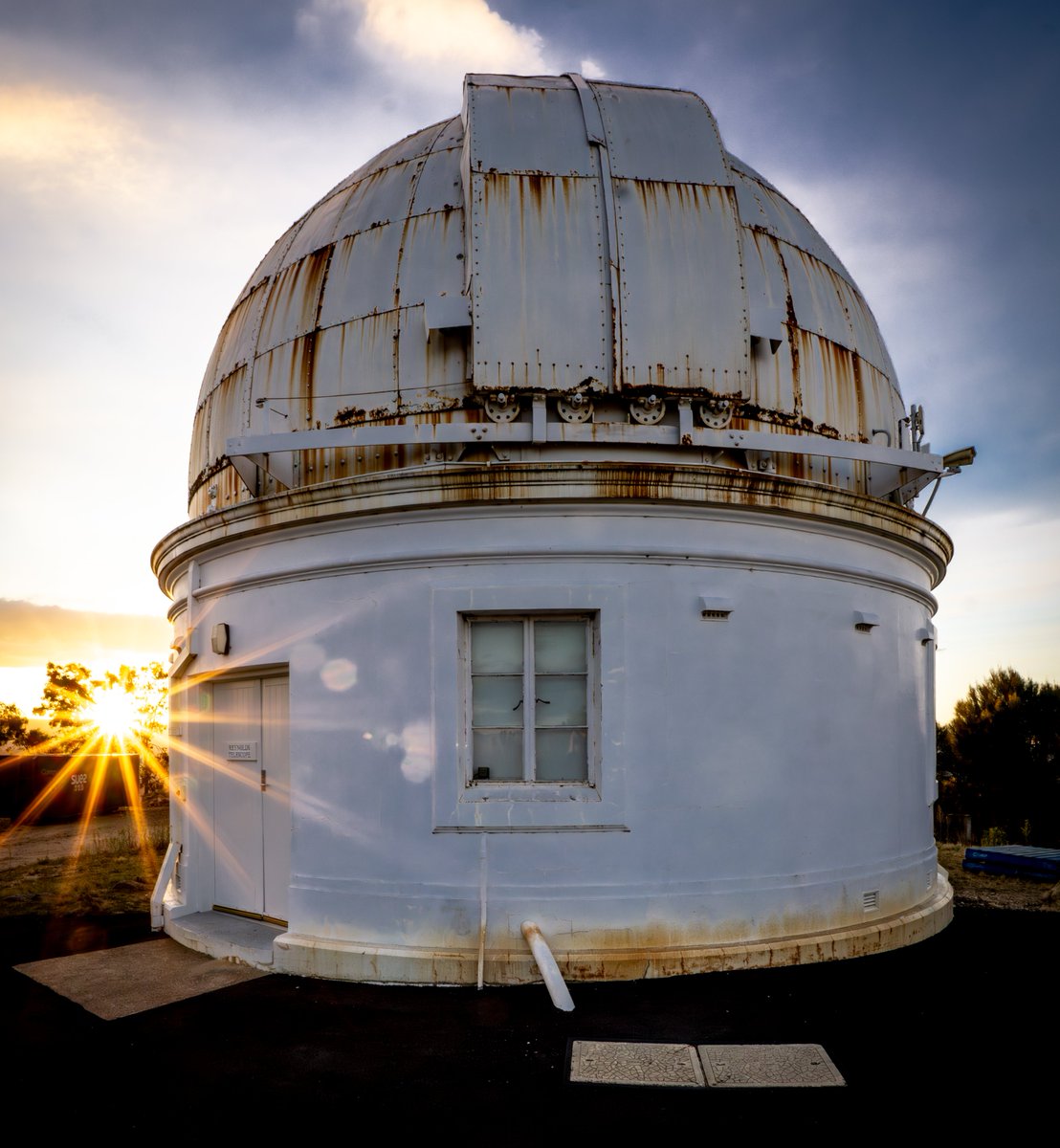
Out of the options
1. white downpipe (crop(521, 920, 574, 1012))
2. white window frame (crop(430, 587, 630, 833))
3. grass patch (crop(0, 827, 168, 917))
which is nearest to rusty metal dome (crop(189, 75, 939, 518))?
white window frame (crop(430, 587, 630, 833))

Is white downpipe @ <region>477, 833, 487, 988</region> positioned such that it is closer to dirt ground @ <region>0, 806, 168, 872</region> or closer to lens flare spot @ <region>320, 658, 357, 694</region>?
lens flare spot @ <region>320, 658, 357, 694</region>

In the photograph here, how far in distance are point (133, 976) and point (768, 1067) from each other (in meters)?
5.00

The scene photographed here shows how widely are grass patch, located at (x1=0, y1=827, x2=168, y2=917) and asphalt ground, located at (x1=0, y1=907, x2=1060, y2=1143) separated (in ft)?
9.76

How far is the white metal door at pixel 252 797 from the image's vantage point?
8.02 m

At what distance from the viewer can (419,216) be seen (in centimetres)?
840

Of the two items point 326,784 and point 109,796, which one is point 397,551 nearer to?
point 326,784

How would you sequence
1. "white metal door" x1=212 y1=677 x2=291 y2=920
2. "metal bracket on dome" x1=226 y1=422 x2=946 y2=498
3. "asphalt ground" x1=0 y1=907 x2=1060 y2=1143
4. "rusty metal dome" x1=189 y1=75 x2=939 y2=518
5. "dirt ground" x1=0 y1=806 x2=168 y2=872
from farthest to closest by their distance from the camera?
"dirt ground" x1=0 y1=806 x2=168 y2=872
"white metal door" x1=212 y1=677 x2=291 y2=920
"rusty metal dome" x1=189 y1=75 x2=939 y2=518
"metal bracket on dome" x1=226 y1=422 x2=946 y2=498
"asphalt ground" x1=0 y1=907 x2=1060 y2=1143

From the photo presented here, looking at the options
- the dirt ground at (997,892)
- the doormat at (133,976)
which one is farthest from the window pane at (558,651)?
the dirt ground at (997,892)

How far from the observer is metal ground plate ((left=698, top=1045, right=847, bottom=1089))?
16.0 feet

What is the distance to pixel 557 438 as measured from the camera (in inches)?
289

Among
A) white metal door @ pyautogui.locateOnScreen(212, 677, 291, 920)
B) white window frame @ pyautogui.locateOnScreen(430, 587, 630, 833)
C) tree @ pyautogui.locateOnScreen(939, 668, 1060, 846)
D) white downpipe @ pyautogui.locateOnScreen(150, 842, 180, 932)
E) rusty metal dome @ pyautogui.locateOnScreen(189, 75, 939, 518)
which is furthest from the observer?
tree @ pyautogui.locateOnScreen(939, 668, 1060, 846)

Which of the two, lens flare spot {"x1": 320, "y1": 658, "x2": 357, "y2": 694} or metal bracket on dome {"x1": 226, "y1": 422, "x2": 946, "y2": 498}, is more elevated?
metal bracket on dome {"x1": 226, "y1": 422, "x2": 946, "y2": 498}

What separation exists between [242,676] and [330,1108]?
4554 mm

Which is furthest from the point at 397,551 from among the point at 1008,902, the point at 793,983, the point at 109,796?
the point at 109,796
